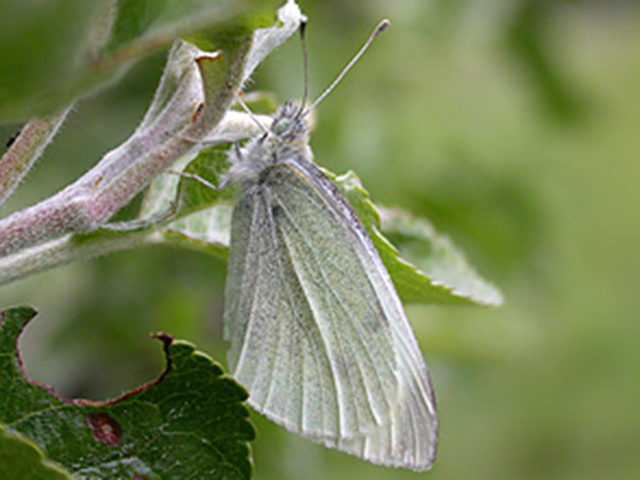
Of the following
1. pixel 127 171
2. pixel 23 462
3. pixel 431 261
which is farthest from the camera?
pixel 431 261

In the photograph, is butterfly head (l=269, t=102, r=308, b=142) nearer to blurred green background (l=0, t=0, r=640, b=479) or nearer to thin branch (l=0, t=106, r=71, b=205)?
blurred green background (l=0, t=0, r=640, b=479)

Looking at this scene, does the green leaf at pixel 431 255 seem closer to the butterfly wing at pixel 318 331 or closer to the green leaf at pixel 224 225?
the green leaf at pixel 224 225

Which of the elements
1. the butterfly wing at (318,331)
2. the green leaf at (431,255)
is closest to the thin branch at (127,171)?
the butterfly wing at (318,331)

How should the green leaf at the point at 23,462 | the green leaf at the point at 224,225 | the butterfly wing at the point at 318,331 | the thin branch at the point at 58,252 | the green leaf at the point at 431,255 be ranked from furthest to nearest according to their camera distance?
the green leaf at the point at 431,255, the butterfly wing at the point at 318,331, the green leaf at the point at 224,225, the thin branch at the point at 58,252, the green leaf at the point at 23,462

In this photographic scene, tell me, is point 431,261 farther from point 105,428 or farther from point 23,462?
point 23,462

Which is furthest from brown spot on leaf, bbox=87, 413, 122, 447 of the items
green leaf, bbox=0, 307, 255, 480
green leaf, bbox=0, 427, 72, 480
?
green leaf, bbox=0, 427, 72, 480

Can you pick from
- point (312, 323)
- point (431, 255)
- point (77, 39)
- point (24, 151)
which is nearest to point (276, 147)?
point (312, 323)

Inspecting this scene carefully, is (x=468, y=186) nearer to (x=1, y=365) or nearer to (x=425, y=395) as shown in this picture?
(x=425, y=395)
